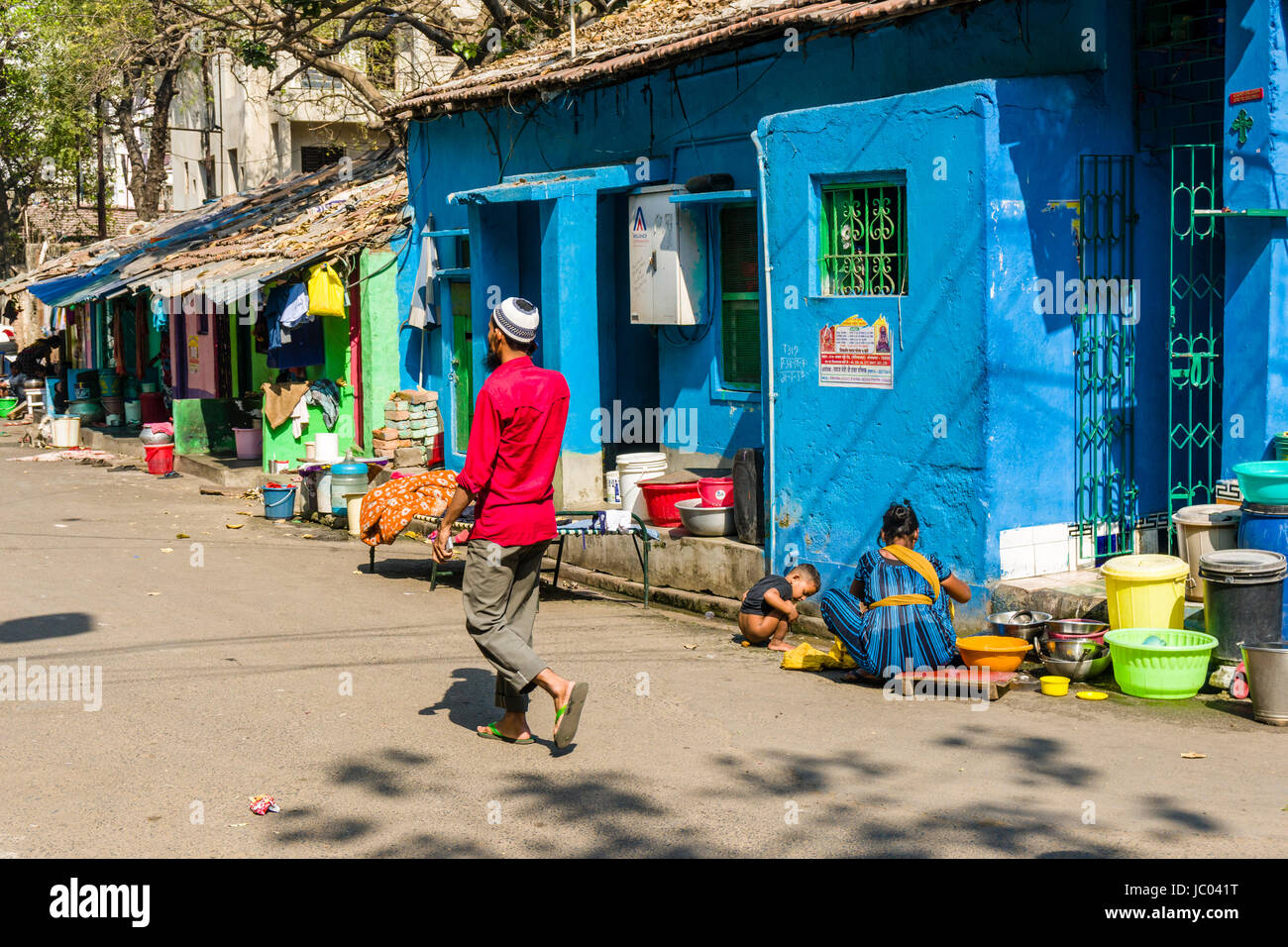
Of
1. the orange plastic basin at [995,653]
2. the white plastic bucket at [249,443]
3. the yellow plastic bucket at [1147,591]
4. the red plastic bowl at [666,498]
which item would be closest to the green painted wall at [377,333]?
the white plastic bucket at [249,443]

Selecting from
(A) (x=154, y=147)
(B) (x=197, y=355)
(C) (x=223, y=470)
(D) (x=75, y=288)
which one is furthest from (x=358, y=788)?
(A) (x=154, y=147)

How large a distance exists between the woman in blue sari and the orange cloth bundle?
4182 mm

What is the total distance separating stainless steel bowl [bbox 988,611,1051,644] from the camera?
8.11 m

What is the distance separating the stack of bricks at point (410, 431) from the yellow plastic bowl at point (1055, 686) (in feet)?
31.7

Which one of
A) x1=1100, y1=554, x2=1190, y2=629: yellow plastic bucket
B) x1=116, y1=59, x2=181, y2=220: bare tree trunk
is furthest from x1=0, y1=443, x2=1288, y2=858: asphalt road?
x1=116, y1=59, x2=181, y2=220: bare tree trunk

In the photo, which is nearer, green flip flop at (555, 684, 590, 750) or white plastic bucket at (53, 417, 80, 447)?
green flip flop at (555, 684, 590, 750)

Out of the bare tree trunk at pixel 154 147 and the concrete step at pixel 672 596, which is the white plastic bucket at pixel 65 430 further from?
the concrete step at pixel 672 596

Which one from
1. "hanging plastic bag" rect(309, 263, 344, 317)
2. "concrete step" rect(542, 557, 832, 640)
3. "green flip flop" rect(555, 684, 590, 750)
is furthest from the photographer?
"hanging plastic bag" rect(309, 263, 344, 317)

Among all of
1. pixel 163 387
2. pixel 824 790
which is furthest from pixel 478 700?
pixel 163 387

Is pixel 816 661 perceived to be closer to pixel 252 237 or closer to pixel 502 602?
pixel 502 602

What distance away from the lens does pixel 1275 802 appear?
5719 millimetres

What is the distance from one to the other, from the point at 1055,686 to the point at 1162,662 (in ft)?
1.90

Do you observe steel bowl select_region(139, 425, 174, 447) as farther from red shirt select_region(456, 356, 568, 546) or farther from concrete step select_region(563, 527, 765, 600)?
red shirt select_region(456, 356, 568, 546)
